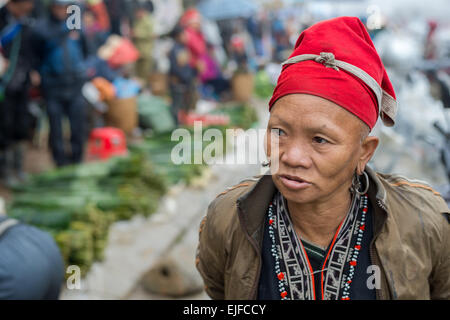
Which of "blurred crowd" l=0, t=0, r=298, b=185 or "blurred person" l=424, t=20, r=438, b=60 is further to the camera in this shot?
"blurred person" l=424, t=20, r=438, b=60

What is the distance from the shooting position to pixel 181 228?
492 cm

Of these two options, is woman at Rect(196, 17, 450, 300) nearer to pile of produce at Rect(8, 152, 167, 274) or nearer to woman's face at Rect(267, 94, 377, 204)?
woman's face at Rect(267, 94, 377, 204)

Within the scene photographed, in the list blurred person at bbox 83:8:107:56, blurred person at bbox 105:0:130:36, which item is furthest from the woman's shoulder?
blurred person at bbox 105:0:130:36

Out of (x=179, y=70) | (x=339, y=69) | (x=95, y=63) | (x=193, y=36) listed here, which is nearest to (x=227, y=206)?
(x=339, y=69)

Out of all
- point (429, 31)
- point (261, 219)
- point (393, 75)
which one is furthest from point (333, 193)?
point (429, 31)

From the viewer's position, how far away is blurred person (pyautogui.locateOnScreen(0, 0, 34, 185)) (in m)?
5.41

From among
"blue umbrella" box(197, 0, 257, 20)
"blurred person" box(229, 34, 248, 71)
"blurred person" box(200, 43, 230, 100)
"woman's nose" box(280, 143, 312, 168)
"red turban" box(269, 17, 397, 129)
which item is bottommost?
"woman's nose" box(280, 143, 312, 168)

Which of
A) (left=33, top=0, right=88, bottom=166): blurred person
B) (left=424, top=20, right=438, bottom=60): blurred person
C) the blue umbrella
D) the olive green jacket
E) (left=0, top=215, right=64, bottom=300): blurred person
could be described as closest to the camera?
the olive green jacket

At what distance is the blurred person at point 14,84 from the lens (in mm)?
5414

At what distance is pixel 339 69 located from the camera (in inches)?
54.1

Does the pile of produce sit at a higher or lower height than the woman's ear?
lower
